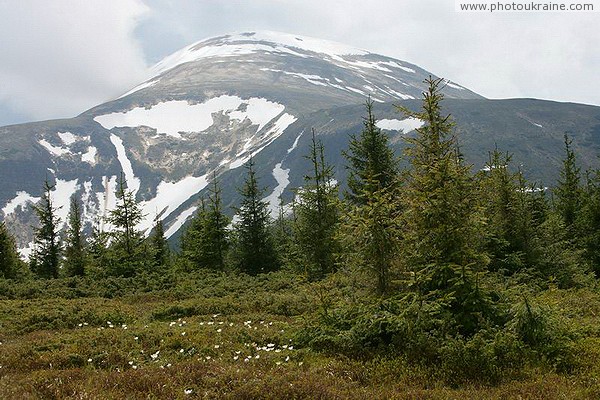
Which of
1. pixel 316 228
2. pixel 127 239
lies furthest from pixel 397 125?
pixel 316 228

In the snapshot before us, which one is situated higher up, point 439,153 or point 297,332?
point 439,153

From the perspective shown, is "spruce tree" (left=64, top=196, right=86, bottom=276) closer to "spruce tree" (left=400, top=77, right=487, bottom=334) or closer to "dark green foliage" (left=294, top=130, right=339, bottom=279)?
"dark green foliage" (left=294, top=130, right=339, bottom=279)

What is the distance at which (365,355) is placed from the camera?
9875 mm

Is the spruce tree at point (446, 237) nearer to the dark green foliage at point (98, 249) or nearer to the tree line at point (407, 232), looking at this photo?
the tree line at point (407, 232)

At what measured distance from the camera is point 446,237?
10328 millimetres

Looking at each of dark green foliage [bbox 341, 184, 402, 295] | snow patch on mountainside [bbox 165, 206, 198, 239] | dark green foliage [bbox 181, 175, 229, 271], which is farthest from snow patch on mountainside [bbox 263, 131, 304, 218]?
dark green foliage [bbox 341, 184, 402, 295]

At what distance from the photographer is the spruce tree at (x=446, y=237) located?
32.5ft

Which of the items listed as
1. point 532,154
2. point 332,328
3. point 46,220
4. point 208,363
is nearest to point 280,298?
point 332,328

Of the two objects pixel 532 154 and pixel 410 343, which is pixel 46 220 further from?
pixel 532 154

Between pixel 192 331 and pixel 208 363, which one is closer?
pixel 208 363

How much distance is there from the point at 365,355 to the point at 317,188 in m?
18.3

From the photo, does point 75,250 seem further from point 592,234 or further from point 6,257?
point 592,234

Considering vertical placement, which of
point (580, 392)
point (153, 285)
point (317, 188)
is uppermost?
point (317, 188)

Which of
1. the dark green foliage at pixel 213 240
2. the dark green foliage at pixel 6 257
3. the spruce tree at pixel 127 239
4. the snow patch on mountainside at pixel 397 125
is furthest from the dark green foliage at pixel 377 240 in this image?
the snow patch on mountainside at pixel 397 125
